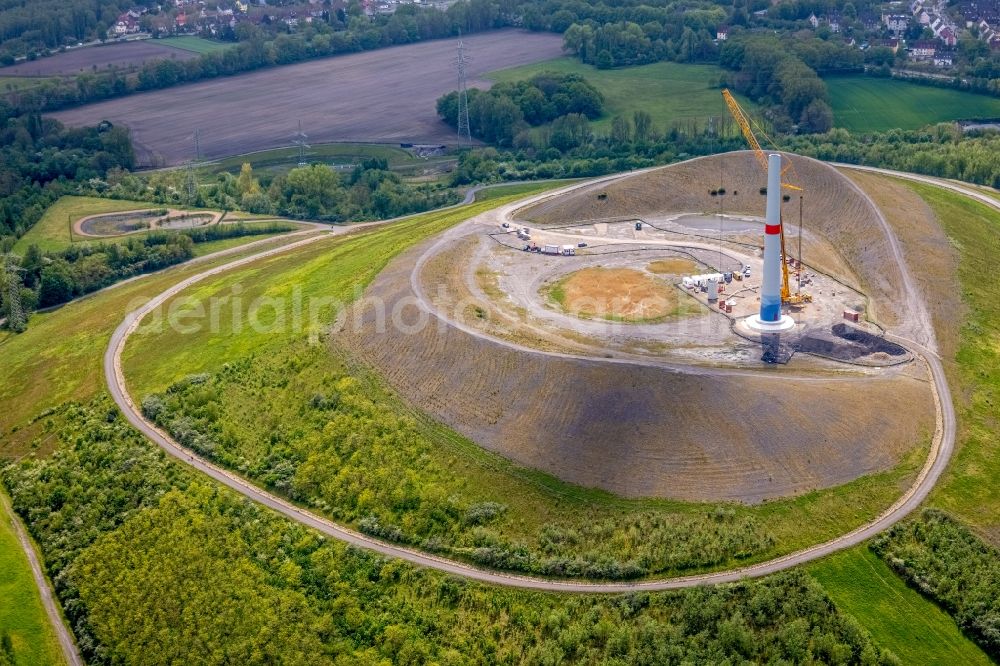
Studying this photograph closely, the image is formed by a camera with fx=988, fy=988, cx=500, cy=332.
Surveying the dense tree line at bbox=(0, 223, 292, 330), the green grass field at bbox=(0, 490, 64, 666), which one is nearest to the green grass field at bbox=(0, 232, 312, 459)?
the dense tree line at bbox=(0, 223, 292, 330)

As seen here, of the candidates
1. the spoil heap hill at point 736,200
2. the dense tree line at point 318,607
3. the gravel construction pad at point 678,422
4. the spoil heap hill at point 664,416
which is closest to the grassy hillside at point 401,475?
the gravel construction pad at point 678,422

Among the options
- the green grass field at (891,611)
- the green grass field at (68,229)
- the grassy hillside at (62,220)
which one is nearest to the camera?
the green grass field at (891,611)

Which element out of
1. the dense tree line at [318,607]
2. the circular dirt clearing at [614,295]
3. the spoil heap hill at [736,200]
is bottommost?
the dense tree line at [318,607]

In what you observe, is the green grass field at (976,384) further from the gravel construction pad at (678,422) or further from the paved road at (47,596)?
the paved road at (47,596)

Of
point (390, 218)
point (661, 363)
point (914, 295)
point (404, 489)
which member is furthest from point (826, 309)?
point (390, 218)

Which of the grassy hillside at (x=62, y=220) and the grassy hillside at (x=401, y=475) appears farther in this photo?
the grassy hillside at (x=62, y=220)

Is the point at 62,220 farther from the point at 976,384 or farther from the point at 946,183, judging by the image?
the point at 976,384
